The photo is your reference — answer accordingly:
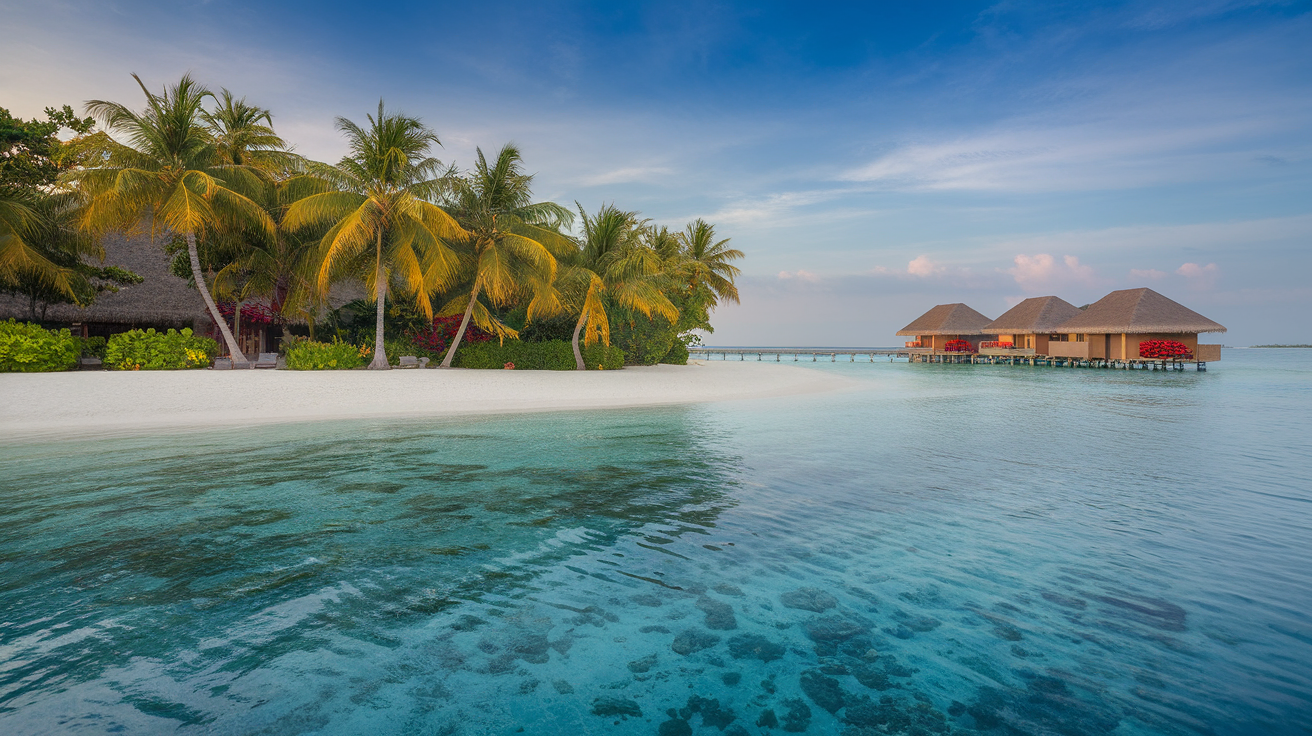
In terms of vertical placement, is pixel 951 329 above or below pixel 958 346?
above

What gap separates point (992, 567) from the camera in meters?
4.02

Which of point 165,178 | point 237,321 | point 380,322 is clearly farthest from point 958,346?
point 165,178

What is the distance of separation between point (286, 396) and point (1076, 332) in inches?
1603

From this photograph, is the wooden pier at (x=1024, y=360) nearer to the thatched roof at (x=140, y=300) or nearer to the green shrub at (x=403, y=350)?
the green shrub at (x=403, y=350)

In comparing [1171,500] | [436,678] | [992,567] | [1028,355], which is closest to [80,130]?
[436,678]

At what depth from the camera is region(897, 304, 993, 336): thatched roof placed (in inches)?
1788

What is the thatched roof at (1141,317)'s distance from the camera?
3106 centimetres

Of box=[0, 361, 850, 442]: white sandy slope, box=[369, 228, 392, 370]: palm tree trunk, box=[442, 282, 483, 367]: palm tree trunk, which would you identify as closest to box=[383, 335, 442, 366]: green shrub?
box=[442, 282, 483, 367]: palm tree trunk

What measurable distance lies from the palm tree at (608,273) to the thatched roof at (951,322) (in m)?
32.9

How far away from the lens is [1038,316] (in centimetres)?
3972

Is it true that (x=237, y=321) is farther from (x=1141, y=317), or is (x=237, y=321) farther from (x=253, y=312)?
(x=1141, y=317)

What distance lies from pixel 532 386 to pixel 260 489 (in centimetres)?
1046

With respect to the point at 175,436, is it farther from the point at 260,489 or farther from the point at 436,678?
the point at 436,678

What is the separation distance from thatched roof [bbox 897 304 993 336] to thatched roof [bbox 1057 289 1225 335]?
9803 millimetres
